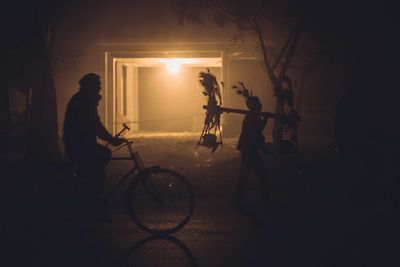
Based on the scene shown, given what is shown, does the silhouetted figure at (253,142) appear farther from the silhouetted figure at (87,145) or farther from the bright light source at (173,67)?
the bright light source at (173,67)

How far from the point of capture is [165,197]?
287 inches

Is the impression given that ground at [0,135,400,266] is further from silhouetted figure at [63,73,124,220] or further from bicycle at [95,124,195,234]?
silhouetted figure at [63,73,124,220]

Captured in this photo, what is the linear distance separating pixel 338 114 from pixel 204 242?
328 centimetres

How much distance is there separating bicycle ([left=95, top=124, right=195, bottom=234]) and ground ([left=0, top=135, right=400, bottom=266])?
0.65ft

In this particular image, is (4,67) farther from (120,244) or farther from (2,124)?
(120,244)

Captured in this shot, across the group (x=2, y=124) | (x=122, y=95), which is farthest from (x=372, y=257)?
(x=122, y=95)

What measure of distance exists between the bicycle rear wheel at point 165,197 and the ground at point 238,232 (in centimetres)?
18

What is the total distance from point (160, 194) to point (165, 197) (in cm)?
8

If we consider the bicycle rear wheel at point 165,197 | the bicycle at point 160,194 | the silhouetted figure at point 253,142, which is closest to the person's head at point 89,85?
the bicycle at point 160,194

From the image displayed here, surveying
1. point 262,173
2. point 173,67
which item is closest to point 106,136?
point 262,173

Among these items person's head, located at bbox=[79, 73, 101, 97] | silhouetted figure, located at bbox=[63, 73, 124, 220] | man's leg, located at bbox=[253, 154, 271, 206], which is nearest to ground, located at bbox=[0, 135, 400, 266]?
man's leg, located at bbox=[253, 154, 271, 206]

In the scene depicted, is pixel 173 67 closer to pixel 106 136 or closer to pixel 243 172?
pixel 243 172

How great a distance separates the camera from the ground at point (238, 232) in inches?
235

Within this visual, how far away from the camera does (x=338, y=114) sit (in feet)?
28.5
